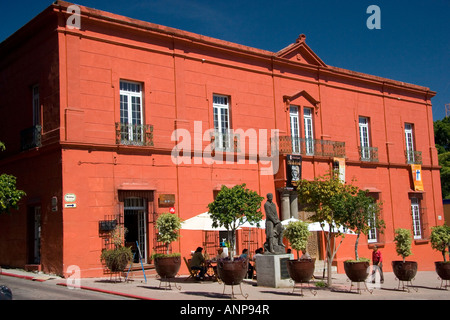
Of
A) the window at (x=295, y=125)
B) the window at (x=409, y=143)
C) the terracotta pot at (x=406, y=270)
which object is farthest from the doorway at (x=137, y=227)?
the window at (x=409, y=143)

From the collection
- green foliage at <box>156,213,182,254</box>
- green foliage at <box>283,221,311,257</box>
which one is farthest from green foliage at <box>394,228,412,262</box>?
green foliage at <box>156,213,182,254</box>

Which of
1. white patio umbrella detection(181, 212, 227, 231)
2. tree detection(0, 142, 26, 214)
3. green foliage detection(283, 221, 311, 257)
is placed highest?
tree detection(0, 142, 26, 214)

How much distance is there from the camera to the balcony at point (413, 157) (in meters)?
27.4

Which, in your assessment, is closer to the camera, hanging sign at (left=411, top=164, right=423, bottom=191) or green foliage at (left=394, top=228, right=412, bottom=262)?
green foliage at (left=394, top=228, right=412, bottom=262)

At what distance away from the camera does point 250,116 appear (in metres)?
21.0

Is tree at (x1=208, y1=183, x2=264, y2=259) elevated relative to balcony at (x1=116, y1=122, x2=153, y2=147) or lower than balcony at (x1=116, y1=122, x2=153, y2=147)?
lower

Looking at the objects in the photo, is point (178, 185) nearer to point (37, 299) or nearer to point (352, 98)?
point (37, 299)

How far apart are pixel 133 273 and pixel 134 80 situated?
6.56m

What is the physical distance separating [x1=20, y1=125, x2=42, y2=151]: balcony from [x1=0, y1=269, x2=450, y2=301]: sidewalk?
421 centimetres

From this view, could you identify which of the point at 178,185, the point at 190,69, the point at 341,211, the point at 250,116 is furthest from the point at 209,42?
the point at 341,211

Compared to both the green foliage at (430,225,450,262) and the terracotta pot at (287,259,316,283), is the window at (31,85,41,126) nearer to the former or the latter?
the terracotta pot at (287,259,316,283)

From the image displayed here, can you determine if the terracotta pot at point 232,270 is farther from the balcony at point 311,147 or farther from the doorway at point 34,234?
the balcony at point 311,147

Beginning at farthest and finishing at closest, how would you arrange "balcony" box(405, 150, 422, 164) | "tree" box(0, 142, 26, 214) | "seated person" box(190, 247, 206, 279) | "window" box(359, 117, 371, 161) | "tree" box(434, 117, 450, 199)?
"tree" box(434, 117, 450, 199) < "balcony" box(405, 150, 422, 164) < "window" box(359, 117, 371, 161) < "seated person" box(190, 247, 206, 279) < "tree" box(0, 142, 26, 214)

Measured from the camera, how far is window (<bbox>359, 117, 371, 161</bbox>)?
83.1 feet
